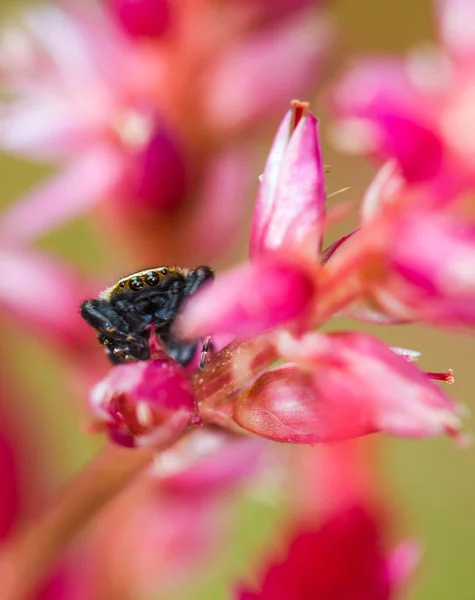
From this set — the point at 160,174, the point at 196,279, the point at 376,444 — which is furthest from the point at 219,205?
the point at 196,279

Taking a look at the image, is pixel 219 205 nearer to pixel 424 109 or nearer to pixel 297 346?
pixel 424 109

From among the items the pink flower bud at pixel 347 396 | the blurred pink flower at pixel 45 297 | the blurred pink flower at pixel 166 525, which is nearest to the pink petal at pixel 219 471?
the blurred pink flower at pixel 166 525

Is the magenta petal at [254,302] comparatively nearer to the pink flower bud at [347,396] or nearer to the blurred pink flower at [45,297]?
the pink flower bud at [347,396]

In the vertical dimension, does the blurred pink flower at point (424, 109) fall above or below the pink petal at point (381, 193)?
below

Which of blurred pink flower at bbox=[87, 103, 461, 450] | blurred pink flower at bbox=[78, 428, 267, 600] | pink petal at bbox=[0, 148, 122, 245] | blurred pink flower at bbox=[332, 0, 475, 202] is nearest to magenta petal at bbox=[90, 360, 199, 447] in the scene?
blurred pink flower at bbox=[87, 103, 461, 450]

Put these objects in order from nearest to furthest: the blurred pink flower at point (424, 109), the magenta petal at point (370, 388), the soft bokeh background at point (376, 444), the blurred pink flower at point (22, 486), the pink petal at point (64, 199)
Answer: the magenta petal at point (370, 388) < the blurred pink flower at point (424, 109) < the blurred pink flower at point (22, 486) < the pink petal at point (64, 199) < the soft bokeh background at point (376, 444)

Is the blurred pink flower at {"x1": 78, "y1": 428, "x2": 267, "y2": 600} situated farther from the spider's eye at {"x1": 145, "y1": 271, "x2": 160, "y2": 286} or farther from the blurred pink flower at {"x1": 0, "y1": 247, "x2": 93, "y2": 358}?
the spider's eye at {"x1": 145, "y1": 271, "x2": 160, "y2": 286}

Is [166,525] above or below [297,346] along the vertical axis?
below

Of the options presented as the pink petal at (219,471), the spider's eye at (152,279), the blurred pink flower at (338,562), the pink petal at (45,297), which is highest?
the spider's eye at (152,279)
